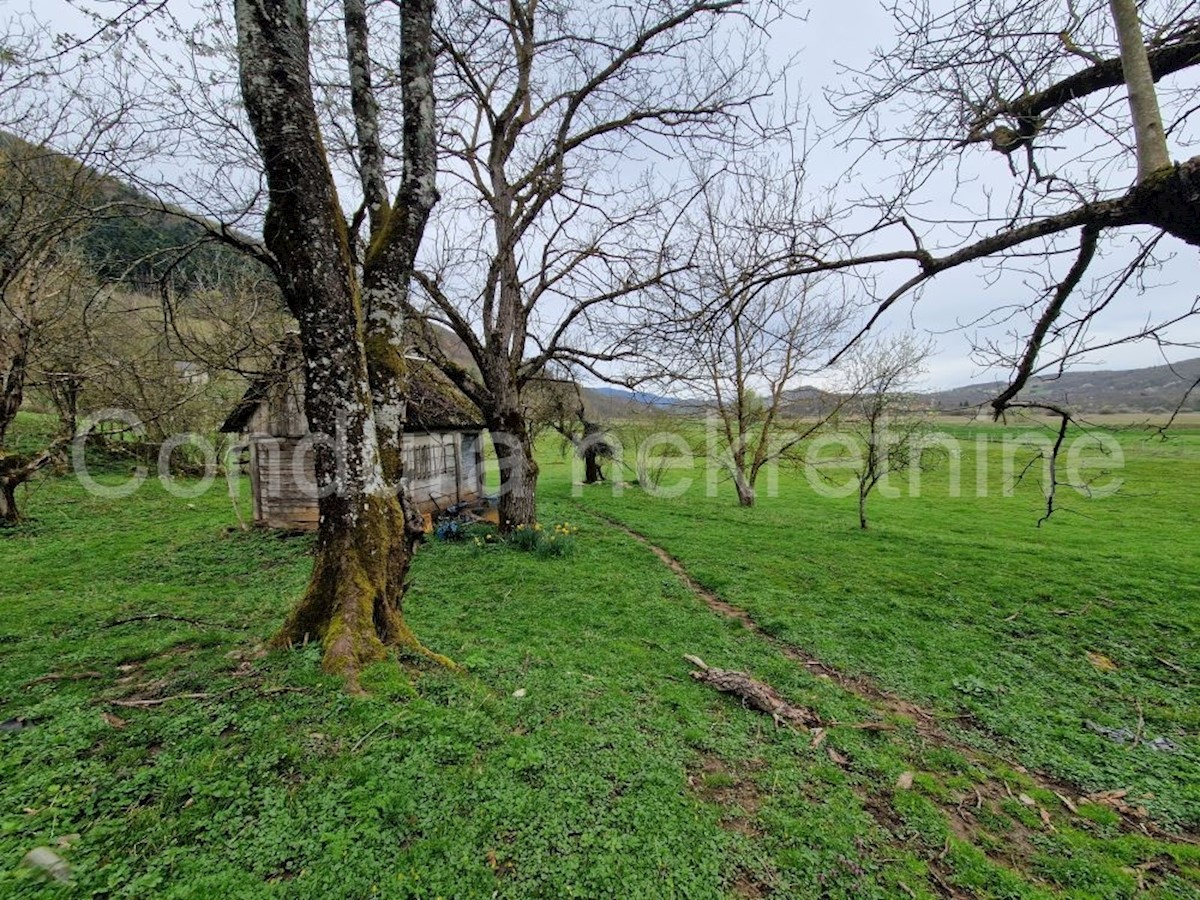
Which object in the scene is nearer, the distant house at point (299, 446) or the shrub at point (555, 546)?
the shrub at point (555, 546)

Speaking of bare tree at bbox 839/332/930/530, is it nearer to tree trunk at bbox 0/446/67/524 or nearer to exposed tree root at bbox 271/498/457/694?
exposed tree root at bbox 271/498/457/694

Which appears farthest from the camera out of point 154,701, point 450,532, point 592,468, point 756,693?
point 592,468

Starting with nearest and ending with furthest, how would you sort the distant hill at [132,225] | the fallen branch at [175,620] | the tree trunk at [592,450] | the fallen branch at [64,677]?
the fallen branch at [64,677], the distant hill at [132,225], the fallen branch at [175,620], the tree trunk at [592,450]

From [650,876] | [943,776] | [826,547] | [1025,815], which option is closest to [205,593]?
[650,876]

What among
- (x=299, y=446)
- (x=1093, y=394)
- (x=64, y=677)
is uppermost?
(x=1093, y=394)

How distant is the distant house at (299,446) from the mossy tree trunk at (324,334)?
Answer: 5.88 metres

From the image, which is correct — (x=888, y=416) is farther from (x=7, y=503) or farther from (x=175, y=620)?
(x=7, y=503)

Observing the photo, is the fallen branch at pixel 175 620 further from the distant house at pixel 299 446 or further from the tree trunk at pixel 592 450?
the tree trunk at pixel 592 450

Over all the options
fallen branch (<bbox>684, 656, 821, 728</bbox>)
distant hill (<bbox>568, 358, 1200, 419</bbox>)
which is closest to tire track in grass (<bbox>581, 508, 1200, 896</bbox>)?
fallen branch (<bbox>684, 656, 821, 728</bbox>)

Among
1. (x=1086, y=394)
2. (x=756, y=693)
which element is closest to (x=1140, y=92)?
(x=1086, y=394)

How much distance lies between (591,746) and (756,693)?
1.90 metres

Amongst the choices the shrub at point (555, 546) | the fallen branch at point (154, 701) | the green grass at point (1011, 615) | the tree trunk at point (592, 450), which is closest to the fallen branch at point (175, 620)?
the fallen branch at point (154, 701)

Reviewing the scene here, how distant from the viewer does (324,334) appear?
354cm

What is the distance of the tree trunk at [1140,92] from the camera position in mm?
2531
